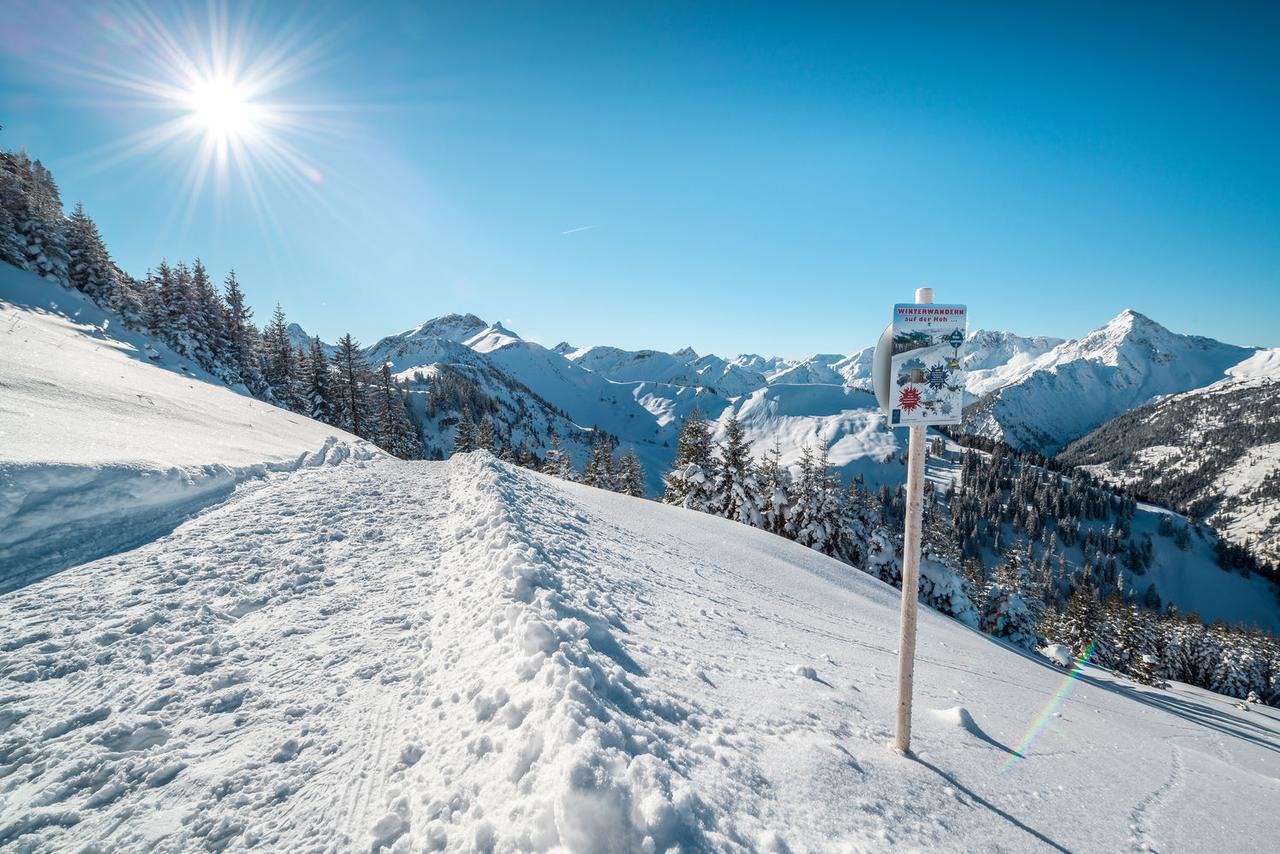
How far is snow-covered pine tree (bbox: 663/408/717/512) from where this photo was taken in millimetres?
28094

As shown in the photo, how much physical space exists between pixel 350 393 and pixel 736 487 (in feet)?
115

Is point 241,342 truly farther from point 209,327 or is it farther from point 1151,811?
point 1151,811

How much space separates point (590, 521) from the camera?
12.7 m

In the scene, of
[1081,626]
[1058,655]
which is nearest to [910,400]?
[1058,655]

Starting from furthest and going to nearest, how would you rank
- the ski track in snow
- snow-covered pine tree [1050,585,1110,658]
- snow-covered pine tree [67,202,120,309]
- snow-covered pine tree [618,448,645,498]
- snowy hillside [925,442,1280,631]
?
snowy hillside [925,442,1280,631] < snow-covered pine tree [1050,585,1110,658] < snow-covered pine tree [618,448,645,498] < snow-covered pine tree [67,202,120,309] < the ski track in snow

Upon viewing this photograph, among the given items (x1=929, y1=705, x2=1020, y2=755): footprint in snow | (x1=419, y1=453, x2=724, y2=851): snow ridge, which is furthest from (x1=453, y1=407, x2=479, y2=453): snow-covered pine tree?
(x1=929, y1=705, x2=1020, y2=755): footprint in snow

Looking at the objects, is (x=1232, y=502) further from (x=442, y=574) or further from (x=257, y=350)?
(x=257, y=350)

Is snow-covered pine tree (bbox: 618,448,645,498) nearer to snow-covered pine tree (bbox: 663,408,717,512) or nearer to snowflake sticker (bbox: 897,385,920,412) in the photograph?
snow-covered pine tree (bbox: 663,408,717,512)

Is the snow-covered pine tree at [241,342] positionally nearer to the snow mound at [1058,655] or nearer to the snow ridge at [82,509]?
the snow ridge at [82,509]

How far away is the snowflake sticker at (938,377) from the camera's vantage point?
4145 millimetres

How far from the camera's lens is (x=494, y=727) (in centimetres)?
372

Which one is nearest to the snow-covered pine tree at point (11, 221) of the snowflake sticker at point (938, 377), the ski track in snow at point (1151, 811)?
the snowflake sticker at point (938, 377)

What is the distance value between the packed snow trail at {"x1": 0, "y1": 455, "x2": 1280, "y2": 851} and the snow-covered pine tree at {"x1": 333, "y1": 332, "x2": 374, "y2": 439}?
36831 mm

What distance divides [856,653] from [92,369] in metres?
25.4
